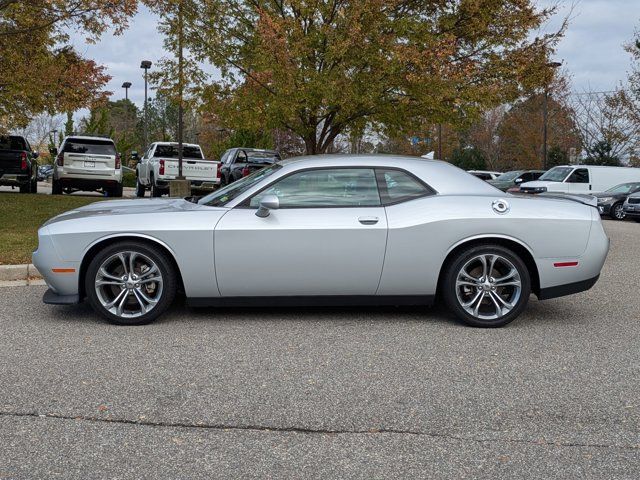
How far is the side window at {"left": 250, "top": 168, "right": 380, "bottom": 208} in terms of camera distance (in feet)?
19.2

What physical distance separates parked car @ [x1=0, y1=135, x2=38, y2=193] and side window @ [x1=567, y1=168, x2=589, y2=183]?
59.1 feet

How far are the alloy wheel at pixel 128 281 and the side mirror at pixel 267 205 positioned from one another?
0.96 meters

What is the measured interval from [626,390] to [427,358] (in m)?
1.30

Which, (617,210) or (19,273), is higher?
(617,210)

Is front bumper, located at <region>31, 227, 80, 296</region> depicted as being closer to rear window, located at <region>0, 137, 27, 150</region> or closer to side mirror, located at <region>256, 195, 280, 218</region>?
side mirror, located at <region>256, 195, 280, 218</region>

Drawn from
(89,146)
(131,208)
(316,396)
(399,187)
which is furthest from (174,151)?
(316,396)

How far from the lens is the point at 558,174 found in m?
24.8

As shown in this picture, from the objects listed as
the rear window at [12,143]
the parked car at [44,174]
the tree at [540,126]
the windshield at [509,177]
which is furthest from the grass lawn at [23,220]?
the parked car at [44,174]

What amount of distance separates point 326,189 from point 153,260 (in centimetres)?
156

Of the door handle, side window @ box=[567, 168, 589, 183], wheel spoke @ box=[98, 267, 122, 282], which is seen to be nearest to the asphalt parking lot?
wheel spoke @ box=[98, 267, 122, 282]

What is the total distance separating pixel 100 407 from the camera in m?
3.86

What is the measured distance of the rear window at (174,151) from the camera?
76.6 ft

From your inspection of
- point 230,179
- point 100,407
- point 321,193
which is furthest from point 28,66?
point 100,407

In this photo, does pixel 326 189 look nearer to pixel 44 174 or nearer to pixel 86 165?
pixel 86 165
